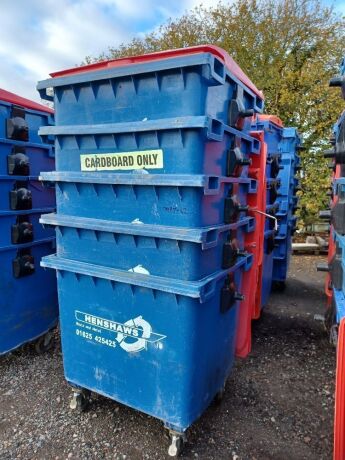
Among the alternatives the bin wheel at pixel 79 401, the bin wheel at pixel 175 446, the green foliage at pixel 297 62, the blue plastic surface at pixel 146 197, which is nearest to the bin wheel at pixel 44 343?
the bin wheel at pixel 79 401

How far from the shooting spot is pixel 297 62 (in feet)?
25.6

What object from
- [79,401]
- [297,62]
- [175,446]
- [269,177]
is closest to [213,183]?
[175,446]

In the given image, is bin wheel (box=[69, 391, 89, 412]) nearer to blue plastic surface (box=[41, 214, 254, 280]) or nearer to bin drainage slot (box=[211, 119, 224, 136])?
blue plastic surface (box=[41, 214, 254, 280])

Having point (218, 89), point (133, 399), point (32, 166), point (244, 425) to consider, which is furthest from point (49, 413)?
point (218, 89)

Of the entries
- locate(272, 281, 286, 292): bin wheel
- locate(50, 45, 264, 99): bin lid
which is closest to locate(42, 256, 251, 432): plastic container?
locate(50, 45, 264, 99): bin lid

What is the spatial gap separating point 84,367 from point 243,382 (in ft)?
4.14

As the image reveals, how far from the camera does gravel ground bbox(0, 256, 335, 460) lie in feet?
6.57

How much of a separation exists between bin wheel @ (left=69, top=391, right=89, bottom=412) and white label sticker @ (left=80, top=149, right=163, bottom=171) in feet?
4.92

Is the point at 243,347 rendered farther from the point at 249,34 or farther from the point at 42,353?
the point at 249,34

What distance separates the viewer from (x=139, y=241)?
1866mm

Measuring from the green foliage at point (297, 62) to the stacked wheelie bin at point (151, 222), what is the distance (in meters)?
5.66

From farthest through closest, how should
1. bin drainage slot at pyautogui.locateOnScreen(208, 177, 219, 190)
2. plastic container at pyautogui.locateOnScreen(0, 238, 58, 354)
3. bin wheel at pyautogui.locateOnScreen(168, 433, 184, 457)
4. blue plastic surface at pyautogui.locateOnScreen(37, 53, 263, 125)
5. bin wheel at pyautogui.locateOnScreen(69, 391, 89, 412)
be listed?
plastic container at pyautogui.locateOnScreen(0, 238, 58, 354), bin wheel at pyautogui.locateOnScreen(69, 391, 89, 412), bin wheel at pyautogui.locateOnScreen(168, 433, 184, 457), bin drainage slot at pyautogui.locateOnScreen(208, 177, 219, 190), blue plastic surface at pyautogui.locateOnScreen(37, 53, 263, 125)

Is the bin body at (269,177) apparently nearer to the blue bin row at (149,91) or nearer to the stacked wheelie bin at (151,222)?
the stacked wheelie bin at (151,222)

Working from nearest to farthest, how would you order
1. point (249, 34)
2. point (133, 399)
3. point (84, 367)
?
point (133, 399) < point (84, 367) < point (249, 34)
